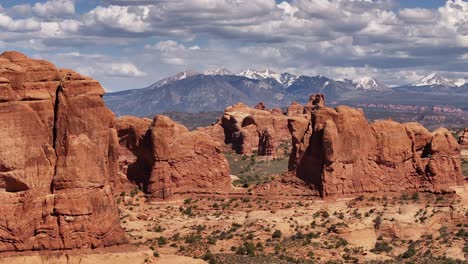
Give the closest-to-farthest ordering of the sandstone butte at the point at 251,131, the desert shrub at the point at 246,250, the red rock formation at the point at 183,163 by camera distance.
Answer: the desert shrub at the point at 246,250 → the red rock formation at the point at 183,163 → the sandstone butte at the point at 251,131

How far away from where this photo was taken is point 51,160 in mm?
51125

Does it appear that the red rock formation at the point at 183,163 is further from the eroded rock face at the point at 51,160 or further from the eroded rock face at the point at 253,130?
the eroded rock face at the point at 253,130

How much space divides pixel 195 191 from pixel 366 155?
13.4m

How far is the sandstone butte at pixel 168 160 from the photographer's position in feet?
235

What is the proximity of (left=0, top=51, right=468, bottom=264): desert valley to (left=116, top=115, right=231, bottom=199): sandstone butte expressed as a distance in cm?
10

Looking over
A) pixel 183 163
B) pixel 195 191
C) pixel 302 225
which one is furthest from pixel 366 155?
pixel 183 163

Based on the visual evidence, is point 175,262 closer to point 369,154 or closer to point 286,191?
point 286,191

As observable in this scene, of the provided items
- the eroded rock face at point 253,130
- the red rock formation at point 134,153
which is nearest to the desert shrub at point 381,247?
the red rock formation at point 134,153

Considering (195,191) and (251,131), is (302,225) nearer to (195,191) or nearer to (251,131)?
(195,191)

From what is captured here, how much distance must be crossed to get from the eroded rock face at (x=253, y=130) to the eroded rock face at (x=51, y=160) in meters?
75.0

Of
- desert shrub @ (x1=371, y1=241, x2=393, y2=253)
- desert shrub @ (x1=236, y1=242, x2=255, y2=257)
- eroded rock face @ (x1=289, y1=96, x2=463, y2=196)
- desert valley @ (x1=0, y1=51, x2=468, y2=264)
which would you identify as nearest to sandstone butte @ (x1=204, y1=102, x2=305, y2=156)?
desert valley @ (x1=0, y1=51, x2=468, y2=264)

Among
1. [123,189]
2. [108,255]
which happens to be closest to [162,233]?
[123,189]

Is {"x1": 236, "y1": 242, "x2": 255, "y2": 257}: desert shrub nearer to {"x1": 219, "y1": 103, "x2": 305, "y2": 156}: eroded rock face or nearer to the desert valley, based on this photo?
the desert valley

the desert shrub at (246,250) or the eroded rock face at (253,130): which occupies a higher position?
the eroded rock face at (253,130)
